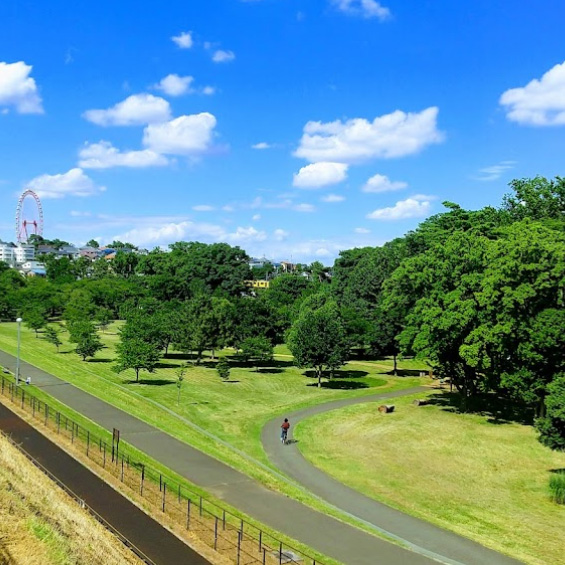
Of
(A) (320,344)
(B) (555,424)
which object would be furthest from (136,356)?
(B) (555,424)

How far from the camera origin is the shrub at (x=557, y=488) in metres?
27.7

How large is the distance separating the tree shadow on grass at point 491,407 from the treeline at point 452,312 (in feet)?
2.99

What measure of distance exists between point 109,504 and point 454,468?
774 inches

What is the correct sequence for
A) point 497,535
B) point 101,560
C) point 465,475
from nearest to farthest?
point 101,560
point 497,535
point 465,475

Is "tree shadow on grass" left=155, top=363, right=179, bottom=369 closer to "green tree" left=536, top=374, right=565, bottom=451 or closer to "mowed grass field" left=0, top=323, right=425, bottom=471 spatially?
"mowed grass field" left=0, top=323, right=425, bottom=471

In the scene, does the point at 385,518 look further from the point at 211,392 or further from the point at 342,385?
the point at 342,385

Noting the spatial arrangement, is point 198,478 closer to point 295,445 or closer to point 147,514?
point 147,514

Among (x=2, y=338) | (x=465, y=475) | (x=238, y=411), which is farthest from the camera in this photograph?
(x=2, y=338)

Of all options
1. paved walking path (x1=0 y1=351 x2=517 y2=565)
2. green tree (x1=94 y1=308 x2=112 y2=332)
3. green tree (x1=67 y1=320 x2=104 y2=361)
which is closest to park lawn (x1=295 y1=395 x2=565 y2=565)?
paved walking path (x1=0 y1=351 x2=517 y2=565)

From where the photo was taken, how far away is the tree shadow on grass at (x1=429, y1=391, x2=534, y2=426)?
44062 mm

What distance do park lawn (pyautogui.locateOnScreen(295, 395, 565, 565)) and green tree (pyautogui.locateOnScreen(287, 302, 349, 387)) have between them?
1071 cm

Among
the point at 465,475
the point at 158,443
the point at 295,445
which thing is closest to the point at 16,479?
the point at 158,443

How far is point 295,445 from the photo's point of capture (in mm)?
36250

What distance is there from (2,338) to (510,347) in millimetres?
62004
